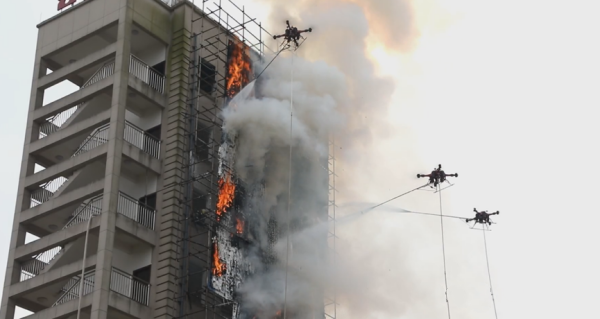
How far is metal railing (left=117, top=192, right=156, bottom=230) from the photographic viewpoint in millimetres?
63781

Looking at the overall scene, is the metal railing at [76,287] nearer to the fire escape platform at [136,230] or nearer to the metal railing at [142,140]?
the fire escape platform at [136,230]

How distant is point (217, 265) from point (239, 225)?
13.4 feet

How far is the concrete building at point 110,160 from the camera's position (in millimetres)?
62000

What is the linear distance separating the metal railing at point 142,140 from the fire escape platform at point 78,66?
17.0 feet

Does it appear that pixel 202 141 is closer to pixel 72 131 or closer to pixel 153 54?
pixel 153 54

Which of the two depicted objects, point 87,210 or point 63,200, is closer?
point 87,210

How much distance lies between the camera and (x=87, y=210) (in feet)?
213

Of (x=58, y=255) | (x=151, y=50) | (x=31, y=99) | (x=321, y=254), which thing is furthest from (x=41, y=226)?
(x=321, y=254)

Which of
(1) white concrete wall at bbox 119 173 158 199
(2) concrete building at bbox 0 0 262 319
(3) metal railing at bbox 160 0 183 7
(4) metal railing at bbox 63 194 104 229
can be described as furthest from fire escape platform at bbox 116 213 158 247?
(3) metal railing at bbox 160 0 183 7

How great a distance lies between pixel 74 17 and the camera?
7169 cm

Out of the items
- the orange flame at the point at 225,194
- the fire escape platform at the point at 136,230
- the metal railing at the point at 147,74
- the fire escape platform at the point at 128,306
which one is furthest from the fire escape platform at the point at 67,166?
the fire escape platform at the point at 128,306

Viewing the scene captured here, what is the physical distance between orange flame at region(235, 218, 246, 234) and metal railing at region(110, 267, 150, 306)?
7.53 meters

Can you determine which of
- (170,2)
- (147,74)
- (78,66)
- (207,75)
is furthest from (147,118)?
(170,2)

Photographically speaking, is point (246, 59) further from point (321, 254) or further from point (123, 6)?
point (321, 254)
